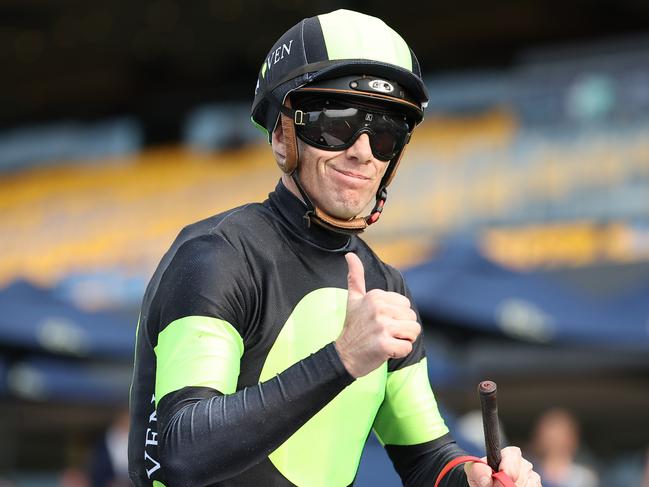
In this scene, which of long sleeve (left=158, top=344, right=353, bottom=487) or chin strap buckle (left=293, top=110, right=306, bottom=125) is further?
chin strap buckle (left=293, top=110, right=306, bottom=125)

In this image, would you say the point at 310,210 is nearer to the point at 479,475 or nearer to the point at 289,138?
the point at 289,138

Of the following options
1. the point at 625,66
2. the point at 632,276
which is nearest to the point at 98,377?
the point at 632,276

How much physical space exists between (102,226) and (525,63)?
620cm

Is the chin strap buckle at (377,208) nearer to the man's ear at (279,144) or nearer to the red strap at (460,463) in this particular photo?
the man's ear at (279,144)

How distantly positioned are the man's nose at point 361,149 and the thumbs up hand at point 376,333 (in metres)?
0.47

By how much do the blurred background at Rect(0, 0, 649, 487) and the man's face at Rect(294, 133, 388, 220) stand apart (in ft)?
5.97

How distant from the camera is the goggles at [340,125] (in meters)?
2.92

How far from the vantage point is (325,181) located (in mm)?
2943

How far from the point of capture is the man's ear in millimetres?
3047

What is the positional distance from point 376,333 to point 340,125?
24.8 inches

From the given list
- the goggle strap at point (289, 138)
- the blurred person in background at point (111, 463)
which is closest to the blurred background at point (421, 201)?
the blurred person in background at point (111, 463)

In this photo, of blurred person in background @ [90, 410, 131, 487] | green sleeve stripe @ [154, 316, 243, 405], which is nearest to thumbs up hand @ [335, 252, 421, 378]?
green sleeve stripe @ [154, 316, 243, 405]

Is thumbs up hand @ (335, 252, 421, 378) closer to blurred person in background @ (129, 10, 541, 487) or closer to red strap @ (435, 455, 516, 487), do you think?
blurred person in background @ (129, 10, 541, 487)

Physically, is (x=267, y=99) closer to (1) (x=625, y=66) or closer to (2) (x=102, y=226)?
(1) (x=625, y=66)
